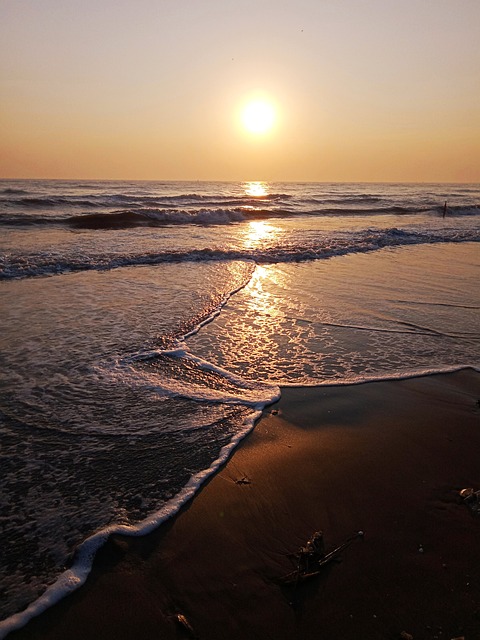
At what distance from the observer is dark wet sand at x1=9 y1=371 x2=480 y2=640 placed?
2082 millimetres

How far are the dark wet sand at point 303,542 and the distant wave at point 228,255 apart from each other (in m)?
8.07

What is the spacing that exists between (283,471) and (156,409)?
54.9 inches

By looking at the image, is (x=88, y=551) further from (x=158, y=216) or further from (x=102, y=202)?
(x=102, y=202)

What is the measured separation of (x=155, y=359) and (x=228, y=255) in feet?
26.5

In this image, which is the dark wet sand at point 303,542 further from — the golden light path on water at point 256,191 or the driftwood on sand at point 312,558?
the golden light path on water at point 256,191

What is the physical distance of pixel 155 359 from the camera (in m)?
5.18

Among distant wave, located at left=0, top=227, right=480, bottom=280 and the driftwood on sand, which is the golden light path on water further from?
the driftwood on sand

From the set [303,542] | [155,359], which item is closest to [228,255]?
[155,359]

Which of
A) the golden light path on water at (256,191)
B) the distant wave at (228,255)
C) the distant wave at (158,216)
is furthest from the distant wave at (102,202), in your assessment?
the distant wave at (228,255)

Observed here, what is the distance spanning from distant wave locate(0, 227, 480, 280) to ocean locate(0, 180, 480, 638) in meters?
0.08

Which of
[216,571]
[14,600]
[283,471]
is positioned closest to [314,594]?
[216,571]

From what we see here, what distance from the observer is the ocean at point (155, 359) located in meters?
2.78

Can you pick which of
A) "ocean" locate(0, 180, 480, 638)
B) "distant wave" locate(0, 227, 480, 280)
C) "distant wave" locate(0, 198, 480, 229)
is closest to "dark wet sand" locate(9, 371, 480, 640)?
"ocean" locate(0, 180, 480, 638)

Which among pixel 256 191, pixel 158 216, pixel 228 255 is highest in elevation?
pixel 256 191
